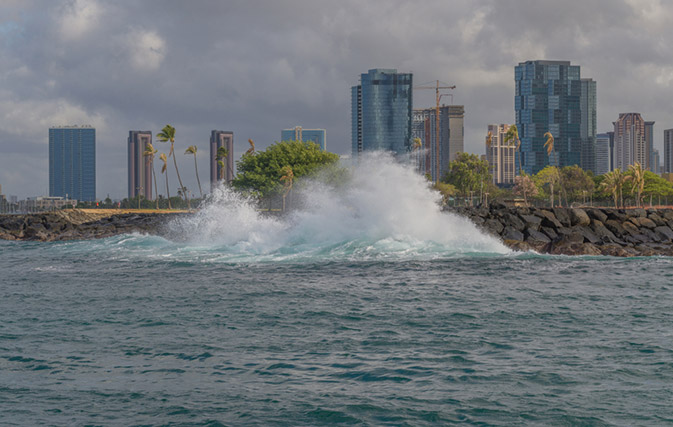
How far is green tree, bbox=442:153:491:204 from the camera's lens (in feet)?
385

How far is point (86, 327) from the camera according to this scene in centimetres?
1309

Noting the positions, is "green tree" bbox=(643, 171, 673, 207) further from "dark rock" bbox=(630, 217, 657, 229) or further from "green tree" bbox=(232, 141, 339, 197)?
"dark rock" bbox=(630, 217, 657, 229)

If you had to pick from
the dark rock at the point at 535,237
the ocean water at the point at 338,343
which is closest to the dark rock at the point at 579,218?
the dark rock at the point at 535,237

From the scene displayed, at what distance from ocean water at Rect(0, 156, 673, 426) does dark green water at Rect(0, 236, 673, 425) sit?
38mm

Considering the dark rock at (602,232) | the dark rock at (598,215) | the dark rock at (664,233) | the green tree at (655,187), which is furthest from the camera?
the green tree at (655,187)

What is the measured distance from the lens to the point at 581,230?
129 feet

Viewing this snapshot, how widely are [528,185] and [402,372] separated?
11128cm

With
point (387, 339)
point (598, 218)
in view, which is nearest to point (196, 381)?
point (387, 339)

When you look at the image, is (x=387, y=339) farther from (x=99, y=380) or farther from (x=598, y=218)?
(x=598, y=218)

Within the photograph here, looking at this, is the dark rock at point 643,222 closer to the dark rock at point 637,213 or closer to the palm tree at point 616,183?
the dark rock at point 637,213

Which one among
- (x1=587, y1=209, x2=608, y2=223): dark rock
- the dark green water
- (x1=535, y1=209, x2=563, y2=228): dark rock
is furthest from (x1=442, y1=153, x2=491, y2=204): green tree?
the dark green water

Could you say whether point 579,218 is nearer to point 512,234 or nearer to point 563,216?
point 563,216

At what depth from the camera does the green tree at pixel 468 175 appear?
117 m

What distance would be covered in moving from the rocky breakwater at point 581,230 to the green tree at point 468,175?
7112cm
